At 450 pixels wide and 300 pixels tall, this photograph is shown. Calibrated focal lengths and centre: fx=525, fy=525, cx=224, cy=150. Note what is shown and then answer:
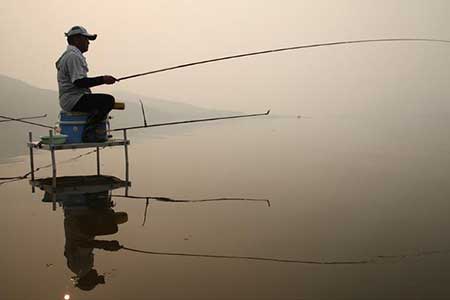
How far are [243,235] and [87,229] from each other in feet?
2.99

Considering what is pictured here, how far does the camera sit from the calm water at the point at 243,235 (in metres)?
2.17

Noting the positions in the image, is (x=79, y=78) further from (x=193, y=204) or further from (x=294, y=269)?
(x=294, y=269)

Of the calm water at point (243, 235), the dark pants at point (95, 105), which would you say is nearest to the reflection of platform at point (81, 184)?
the calm water at point (243, 235)

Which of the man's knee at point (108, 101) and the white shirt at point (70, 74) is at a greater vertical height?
the white shirt at point (70, 74)

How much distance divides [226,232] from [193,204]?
2.81 ft

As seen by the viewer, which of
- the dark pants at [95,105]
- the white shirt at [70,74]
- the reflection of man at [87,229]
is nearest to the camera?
the reflection of man at [87,229]

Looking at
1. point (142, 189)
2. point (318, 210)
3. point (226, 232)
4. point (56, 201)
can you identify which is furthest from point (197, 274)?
point (142, 189)

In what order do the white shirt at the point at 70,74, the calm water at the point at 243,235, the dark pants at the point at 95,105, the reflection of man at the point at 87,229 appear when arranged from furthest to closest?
the dark pants at the point at 95,105 < the white shirt at the point at 70,74 < the reflection of man at the point at 87,229 < the calm water at the point at 243,235

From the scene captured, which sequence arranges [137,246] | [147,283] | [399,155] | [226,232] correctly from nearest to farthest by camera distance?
1. [147,283]
2. [137,246]
3. [226,232]
4. [399,155]

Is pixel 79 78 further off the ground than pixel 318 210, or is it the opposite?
pixel 79 78

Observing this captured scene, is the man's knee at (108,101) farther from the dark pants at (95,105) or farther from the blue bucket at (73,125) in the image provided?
the blue bucket at (73,125)

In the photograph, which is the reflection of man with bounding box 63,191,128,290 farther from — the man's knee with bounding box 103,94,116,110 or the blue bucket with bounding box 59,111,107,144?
the man's knee with bounding box 103,94,116,110

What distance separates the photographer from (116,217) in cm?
338

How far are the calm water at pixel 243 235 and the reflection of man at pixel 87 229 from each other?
0.5 inches
